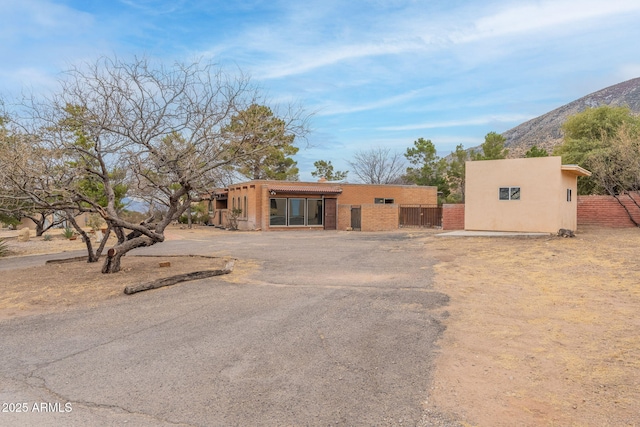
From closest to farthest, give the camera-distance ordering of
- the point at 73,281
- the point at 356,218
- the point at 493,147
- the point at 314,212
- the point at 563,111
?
the point at 73,281 → the point at 356,218 → the point at 314,212 → the point at 493,147 → the point at 563,111

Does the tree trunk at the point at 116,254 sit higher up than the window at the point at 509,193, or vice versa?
the window at the point at 509,193

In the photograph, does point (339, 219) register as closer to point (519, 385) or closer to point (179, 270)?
point (179, 270)

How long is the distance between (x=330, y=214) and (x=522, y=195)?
12.8 m

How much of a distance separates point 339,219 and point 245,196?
656cm

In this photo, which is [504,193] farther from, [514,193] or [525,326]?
[525,326]

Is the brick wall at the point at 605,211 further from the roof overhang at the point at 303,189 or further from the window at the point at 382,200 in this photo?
the roof overhang at the point at 303,189

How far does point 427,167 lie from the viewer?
126ft

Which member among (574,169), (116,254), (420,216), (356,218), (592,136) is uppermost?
(592,136)

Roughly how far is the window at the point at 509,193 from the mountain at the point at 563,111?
51860 mm

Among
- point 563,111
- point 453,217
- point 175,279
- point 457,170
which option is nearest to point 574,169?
point 453,217

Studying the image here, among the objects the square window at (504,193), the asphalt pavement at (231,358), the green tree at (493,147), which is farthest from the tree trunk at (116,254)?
the green tree at (493,147)

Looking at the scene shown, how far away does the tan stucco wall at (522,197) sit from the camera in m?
17.8

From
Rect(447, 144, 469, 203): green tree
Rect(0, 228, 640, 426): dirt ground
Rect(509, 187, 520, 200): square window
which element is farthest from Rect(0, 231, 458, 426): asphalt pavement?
Rect(447, 144, 469, 203): green tree

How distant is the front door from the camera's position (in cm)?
2834
